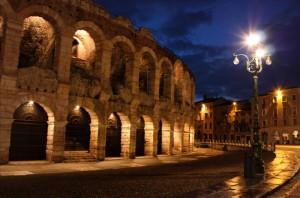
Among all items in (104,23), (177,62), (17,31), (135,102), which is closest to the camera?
(17,31)

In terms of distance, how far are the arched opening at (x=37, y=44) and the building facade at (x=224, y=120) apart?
2367 inches

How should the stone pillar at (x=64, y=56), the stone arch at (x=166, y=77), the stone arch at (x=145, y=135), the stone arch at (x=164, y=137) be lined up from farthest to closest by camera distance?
the stone arch at (x=166, y=77) → the stone arch at (x=164, y=137) → the stone arch at (x=145, y=135) → the stone pillar at (x=64, y=56)

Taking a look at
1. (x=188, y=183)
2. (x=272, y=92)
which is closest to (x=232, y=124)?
(x=272, y=92)

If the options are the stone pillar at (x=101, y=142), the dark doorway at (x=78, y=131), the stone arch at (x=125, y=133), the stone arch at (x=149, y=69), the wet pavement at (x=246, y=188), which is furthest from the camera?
the stone arch at (x=149, y=69)

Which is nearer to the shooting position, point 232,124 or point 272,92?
point 272,92

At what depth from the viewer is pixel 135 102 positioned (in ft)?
76.6

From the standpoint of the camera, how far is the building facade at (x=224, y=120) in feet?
256

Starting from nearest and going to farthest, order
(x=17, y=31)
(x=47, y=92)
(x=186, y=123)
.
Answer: (x=17, y=31) < (x=47, y=92) < (x=186, y=123)

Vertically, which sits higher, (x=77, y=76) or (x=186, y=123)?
(x=77, y=76)

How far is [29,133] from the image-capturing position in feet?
61.1

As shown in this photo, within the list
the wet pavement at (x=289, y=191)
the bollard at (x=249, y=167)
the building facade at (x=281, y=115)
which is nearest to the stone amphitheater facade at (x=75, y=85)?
the bollard at (x=249, y=167)

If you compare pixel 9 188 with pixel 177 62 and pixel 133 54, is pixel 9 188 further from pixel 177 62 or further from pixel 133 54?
pixel 177 62

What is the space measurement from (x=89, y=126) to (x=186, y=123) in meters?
13.3

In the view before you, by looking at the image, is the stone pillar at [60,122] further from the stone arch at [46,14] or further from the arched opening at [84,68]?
the stone arch at [46,14]
